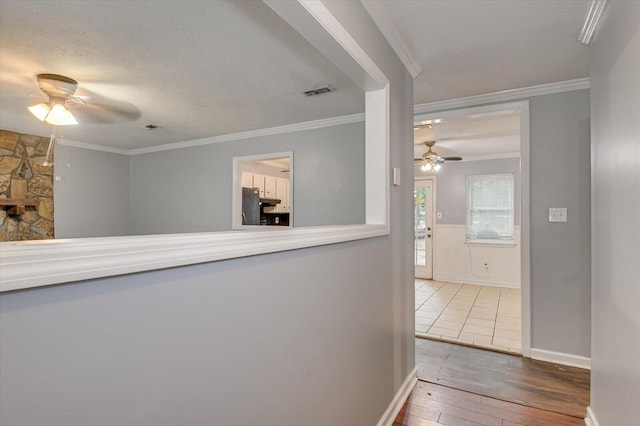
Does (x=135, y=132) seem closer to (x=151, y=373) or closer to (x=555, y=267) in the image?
(x=151, y=373)

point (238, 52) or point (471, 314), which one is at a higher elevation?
point (238, 52)

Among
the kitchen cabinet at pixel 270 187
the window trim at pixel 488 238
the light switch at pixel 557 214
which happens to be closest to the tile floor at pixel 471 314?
the window trim at pixel 488 238

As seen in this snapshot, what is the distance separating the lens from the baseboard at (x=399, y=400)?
1896 mm

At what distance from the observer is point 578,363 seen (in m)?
2.62

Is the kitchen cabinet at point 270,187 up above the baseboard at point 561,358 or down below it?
above

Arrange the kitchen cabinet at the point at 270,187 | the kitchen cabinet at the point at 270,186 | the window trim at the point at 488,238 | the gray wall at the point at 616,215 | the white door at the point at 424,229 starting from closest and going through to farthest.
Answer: the gray wall at the point at 616,215
the window trim at the point at 488,238
the kitchen cabinet at the point at 270,186
the white door at the point at 424,229
the kitchen cabinet at the point at 270,187

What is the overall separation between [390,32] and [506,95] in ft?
5.28

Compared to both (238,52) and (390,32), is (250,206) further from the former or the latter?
(390,32)

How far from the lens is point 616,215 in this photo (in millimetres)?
1475

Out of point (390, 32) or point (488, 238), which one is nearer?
point (390, 32)

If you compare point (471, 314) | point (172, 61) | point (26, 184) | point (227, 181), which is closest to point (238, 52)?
point (172, 61)

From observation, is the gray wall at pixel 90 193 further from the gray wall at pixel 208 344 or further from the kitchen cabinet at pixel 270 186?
the gray wall at pixel 208 344

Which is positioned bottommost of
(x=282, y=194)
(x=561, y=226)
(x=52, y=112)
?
(x=561, y=226)

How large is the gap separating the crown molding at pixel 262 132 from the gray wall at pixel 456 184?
3.34m
